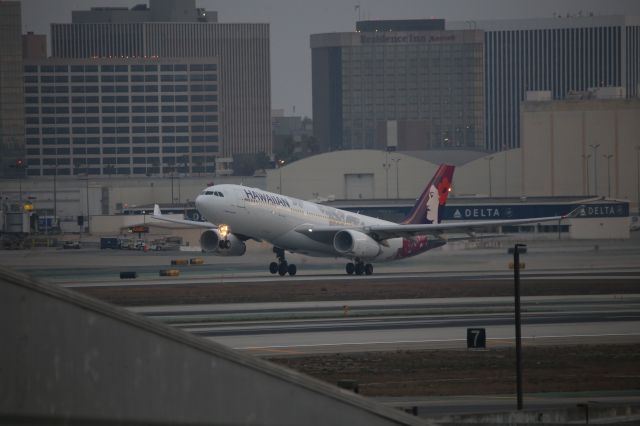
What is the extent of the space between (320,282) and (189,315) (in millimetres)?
18532

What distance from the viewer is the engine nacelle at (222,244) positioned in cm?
7031

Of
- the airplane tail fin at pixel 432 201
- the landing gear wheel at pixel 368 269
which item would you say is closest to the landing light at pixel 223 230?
the landing gear wheel at pixel 368 269

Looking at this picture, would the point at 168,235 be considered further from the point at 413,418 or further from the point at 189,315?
the point at 413,418

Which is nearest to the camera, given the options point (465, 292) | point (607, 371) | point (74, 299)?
point (74, 299)

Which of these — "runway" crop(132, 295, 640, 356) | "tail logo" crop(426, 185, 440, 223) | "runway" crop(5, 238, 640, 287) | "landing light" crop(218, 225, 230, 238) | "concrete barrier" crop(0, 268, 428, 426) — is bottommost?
"runway" crop(132, 295, 640, 356)

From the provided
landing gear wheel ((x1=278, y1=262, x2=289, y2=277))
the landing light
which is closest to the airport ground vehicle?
landing gear wheel ((x1=278, y1=262, x2=289, y2=277))

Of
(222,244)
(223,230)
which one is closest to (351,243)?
(222,244)

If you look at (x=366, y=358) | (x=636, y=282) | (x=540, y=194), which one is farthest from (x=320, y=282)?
(x=540, y=194)

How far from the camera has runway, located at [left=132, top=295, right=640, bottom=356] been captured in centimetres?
4288

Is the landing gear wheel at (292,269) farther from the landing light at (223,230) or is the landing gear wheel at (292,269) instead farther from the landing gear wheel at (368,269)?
the landing light at (223,230)

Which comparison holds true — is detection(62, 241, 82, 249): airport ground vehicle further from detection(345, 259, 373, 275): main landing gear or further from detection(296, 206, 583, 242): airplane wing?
detection(296, 206, 583, 242): airplane wing

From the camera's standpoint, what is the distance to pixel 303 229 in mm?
71625

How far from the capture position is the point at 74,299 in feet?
54.4

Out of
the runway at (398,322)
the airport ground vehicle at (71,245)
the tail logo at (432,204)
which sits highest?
the tail logo at (432,204)
